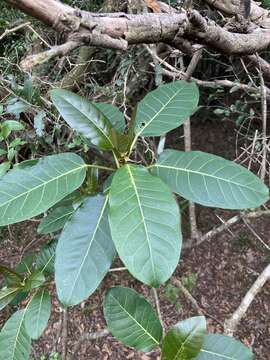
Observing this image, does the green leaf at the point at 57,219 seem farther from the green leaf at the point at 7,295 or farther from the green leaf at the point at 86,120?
the green leaf at the point at 86,120

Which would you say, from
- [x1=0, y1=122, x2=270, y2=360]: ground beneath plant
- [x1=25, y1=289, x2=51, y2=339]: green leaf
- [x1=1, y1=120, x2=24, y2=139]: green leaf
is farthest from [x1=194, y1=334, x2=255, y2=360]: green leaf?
[x1=0, y1=122, x2=270, y2=360]: ground beneath plant

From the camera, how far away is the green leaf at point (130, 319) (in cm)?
75

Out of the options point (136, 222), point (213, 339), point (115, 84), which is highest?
point (136, 222)

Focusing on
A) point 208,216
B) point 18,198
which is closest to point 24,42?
point 208,216

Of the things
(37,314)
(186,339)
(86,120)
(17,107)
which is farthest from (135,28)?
(17,107)

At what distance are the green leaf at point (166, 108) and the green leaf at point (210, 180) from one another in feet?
0.24

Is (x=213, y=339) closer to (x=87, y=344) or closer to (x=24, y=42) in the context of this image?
(x=87, y=344)

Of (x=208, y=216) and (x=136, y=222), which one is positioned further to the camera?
(x=208, y=216)

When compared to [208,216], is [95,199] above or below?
above

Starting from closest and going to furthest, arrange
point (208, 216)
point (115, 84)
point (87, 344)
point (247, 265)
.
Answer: point (115, 84), point (87, 344), point (247, 265), point (208, 216)

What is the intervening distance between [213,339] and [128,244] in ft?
1.08

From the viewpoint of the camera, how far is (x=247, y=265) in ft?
7.50

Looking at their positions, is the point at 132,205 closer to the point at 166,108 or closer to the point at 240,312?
the point at 166,108

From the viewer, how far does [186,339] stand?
647 millimetres
